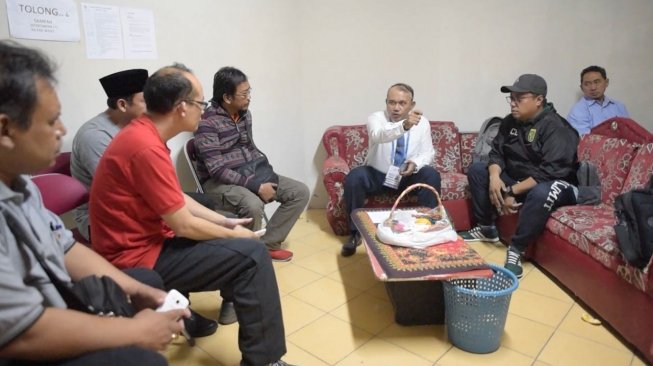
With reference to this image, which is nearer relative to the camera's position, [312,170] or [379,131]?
[379,131]

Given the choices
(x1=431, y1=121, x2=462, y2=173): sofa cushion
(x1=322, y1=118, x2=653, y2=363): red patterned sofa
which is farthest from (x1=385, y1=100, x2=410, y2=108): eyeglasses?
(x1=431, y1=121, x2=462, y2=173): sofa cushion

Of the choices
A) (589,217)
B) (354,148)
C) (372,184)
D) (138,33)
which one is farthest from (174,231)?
(354,148)

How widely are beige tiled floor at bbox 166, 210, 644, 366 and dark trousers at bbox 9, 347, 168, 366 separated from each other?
91cm

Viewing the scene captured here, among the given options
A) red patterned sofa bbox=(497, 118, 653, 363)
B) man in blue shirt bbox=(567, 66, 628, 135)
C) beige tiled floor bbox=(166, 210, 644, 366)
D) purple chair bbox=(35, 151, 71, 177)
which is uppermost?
man in blue shirt bbox=(567, 66, 628, 135)

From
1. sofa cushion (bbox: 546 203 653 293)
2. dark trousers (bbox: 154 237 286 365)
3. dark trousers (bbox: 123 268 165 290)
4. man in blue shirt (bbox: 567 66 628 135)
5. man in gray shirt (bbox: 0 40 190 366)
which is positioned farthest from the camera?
man in blue shirt (bbox: 567 66 628 135)

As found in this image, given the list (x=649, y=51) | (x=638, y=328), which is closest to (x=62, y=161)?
(x=638, y=328)

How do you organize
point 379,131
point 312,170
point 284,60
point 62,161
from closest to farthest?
point 62,161 < point 379,131 < point 284,60 < point 312,170

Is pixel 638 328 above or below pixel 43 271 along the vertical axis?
below

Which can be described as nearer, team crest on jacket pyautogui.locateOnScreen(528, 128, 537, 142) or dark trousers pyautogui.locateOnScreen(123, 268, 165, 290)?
dark trousers pyautogui.locateOnScreen(123, 268, 165, 290)

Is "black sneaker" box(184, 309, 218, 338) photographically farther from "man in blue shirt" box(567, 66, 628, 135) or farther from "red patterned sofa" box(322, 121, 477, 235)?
"man in blue shirt" box(567, 66, 628, 135)

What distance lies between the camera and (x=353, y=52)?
3.74 metres

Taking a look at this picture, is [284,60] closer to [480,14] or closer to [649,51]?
[480,14]

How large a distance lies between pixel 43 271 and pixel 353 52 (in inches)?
126

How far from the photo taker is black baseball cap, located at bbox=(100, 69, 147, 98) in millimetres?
2021
